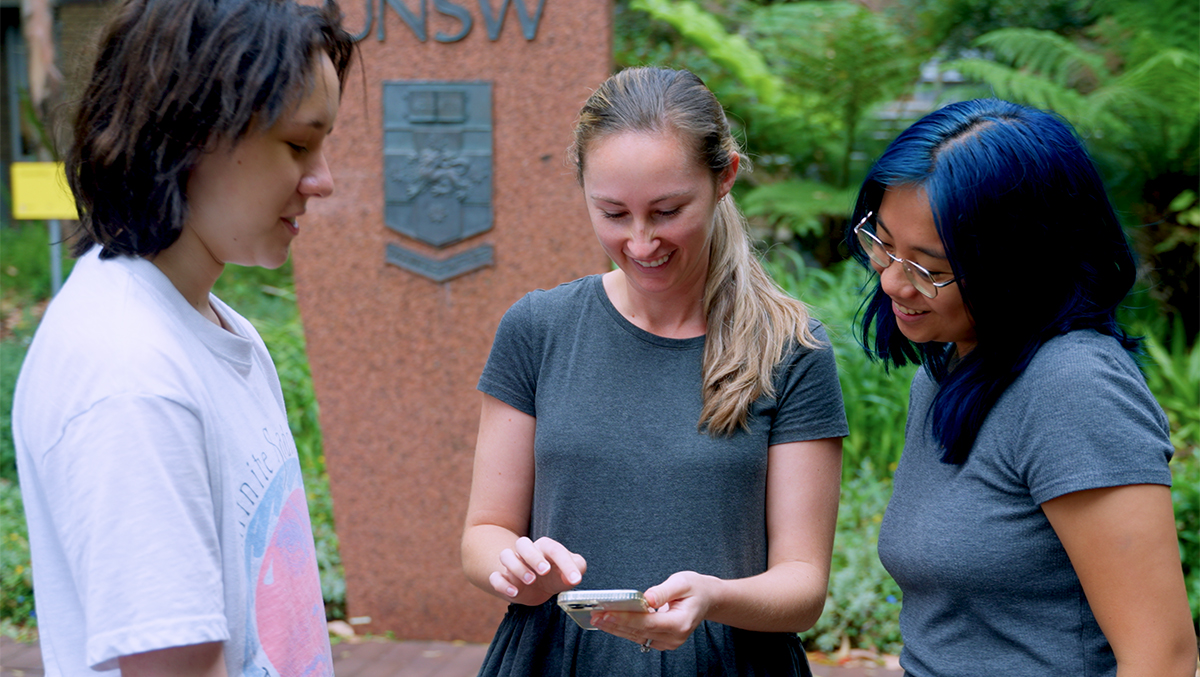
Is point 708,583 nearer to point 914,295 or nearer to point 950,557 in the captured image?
point 950,557

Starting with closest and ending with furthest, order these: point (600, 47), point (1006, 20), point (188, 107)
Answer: point (188, 107) → point (600, 47) → point (1006, 20)

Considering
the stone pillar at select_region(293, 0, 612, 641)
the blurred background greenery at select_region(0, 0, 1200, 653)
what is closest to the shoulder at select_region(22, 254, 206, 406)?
the stone pillar at select_region(293, 0, 612, 641)

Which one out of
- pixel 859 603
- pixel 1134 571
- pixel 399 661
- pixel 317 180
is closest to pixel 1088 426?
pixel 1134 571

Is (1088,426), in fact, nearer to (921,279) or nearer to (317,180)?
(921,279)

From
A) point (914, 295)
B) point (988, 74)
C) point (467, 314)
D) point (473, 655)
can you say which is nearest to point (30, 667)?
point (473, 655)

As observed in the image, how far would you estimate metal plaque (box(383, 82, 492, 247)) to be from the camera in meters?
3.80

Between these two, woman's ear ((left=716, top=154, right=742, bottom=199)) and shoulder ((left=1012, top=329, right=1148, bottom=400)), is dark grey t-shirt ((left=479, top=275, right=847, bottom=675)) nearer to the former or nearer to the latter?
woman's ear ((left=716, top=154, right=742, bottom=199))

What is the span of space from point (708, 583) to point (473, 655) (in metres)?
2.61

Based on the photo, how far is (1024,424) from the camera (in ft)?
4.64

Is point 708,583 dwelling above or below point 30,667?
above

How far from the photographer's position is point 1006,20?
9055 millimetres

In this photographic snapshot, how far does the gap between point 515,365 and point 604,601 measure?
22.4 inches

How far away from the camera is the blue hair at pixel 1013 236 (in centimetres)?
144

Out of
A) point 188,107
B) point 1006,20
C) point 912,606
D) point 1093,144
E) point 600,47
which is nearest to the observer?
point 188,107
